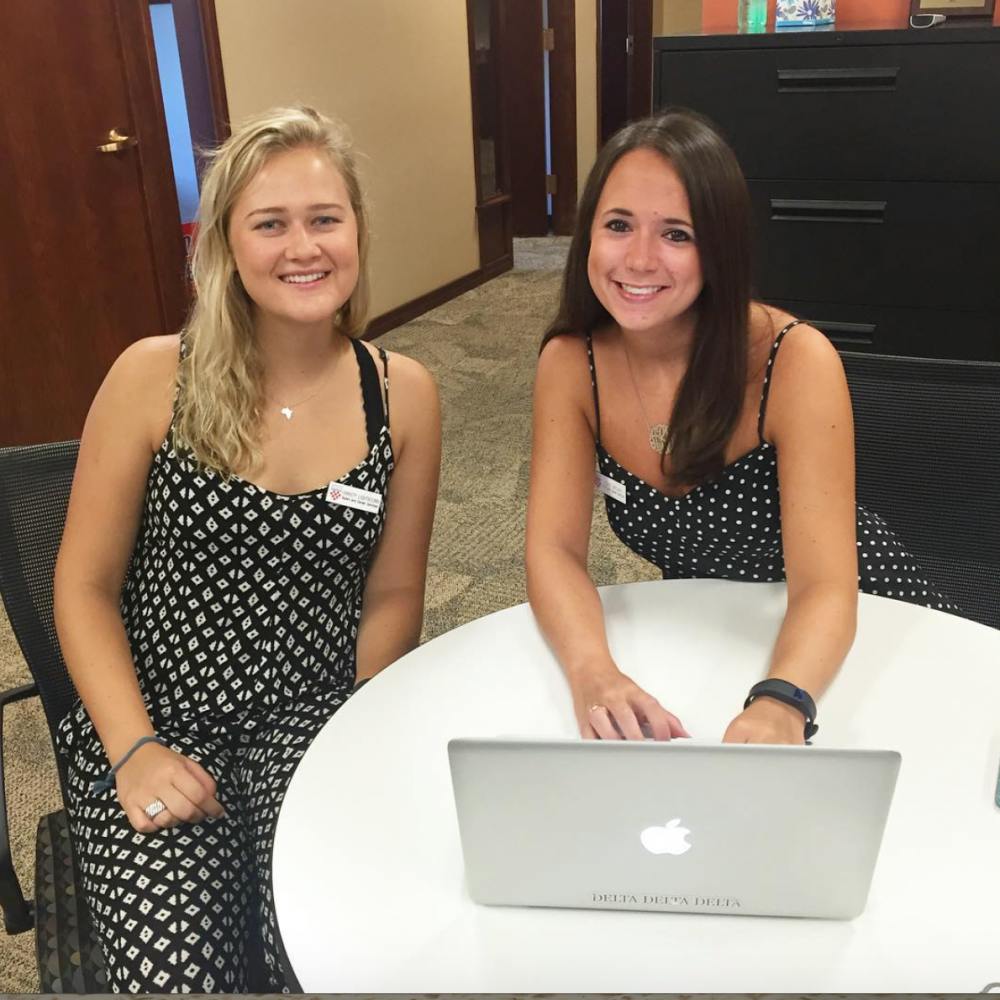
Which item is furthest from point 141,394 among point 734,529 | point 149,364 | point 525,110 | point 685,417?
point 525,110

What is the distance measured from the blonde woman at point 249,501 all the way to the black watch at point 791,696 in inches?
23.6

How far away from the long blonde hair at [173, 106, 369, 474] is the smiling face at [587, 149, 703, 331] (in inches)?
15.0

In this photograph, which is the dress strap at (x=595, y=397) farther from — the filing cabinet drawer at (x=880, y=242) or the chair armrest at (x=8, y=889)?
the filing cabinet drawer at (x=880, y=242)

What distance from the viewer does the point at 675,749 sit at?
0.73 m

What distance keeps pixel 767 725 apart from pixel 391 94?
4.65 metres

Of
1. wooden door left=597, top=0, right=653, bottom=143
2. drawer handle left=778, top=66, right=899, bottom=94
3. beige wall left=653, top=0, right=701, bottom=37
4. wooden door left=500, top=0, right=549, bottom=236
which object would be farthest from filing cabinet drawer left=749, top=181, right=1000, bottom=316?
beige wall left=653, top=0, right=701, bottom=37

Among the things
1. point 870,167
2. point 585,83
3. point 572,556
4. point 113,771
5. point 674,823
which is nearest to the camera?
point 674,823

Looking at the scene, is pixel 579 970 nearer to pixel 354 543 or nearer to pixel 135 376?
pixel 354 543

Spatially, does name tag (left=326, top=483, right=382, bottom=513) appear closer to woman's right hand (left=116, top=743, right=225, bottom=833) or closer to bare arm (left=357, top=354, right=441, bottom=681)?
bare arm (left=357, top=354, right=441, bottom=681)

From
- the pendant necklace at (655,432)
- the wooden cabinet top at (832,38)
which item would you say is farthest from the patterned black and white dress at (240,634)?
the wooden cabinet top at (832,38)

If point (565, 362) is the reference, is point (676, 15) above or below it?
above

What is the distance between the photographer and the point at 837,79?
250 cm

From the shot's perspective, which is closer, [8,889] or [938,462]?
[8,889]

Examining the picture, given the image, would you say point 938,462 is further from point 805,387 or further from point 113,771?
point 113,771
